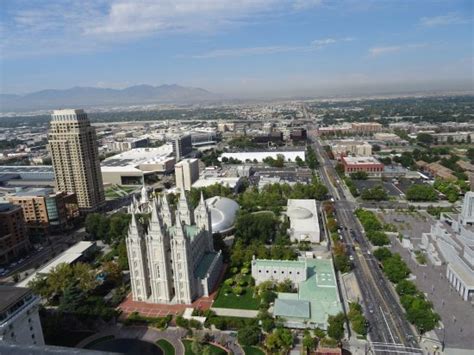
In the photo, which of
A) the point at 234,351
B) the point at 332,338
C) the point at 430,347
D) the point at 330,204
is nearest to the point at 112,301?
the point at 234,351

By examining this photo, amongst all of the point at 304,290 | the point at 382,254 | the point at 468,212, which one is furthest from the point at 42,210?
the point at 468,212

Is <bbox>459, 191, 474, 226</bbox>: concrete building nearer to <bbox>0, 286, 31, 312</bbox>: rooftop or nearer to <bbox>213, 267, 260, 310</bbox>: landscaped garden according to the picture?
<bbox>213, 267, 260, 310</bbox>: landscaped garden

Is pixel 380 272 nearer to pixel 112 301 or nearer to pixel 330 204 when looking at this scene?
pixel 330 204

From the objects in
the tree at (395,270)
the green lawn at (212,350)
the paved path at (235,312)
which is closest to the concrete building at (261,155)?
the tree at (395,270)

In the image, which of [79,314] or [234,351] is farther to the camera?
[79,314]

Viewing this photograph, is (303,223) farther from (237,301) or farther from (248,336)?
(248,336)
